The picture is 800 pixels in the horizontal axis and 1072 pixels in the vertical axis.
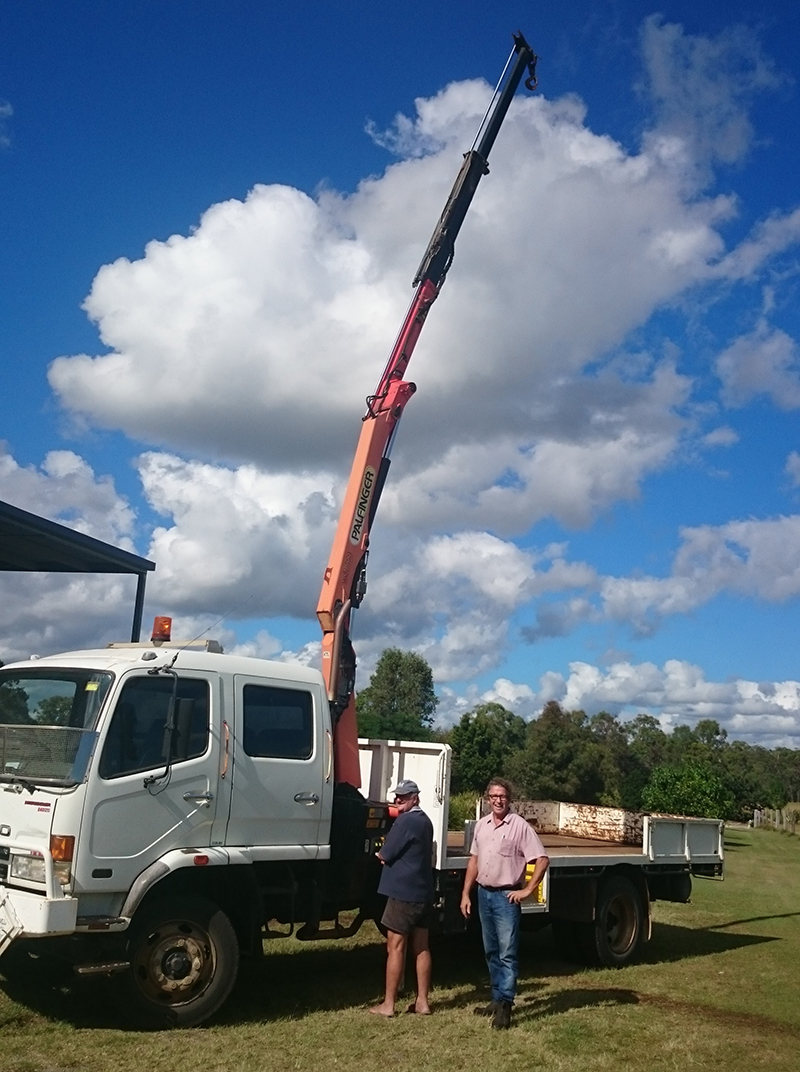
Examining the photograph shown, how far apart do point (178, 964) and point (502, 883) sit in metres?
2.40

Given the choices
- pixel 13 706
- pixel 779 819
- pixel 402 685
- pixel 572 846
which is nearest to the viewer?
pixel 13 706

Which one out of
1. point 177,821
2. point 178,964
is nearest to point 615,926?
point 178,964

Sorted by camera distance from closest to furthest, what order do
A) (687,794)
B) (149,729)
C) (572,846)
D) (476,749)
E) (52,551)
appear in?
(149,729)
(572,846)
(52,551)
(687,794)
(476,749)

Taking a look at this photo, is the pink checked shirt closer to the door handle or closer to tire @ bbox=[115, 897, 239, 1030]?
tire @ bbox=[115, 897, 239, 1030]

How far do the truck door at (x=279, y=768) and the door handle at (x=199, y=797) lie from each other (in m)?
0.21

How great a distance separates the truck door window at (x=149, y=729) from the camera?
7.10 metres

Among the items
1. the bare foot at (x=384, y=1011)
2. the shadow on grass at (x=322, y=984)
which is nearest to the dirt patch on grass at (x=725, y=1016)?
the shadow on grass at (x=322, y=984)

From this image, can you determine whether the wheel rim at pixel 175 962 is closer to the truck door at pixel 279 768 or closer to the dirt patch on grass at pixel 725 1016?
the truck door at pixel 279 768

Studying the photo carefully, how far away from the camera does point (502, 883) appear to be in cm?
780

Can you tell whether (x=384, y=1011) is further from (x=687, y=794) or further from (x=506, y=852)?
(x=687, y=794)

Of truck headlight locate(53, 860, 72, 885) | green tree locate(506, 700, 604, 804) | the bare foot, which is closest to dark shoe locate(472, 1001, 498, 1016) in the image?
the bare foot

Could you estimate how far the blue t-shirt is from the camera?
7.89 meters

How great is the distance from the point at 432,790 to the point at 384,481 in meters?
3.55

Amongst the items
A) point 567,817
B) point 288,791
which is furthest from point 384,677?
point 288,791
